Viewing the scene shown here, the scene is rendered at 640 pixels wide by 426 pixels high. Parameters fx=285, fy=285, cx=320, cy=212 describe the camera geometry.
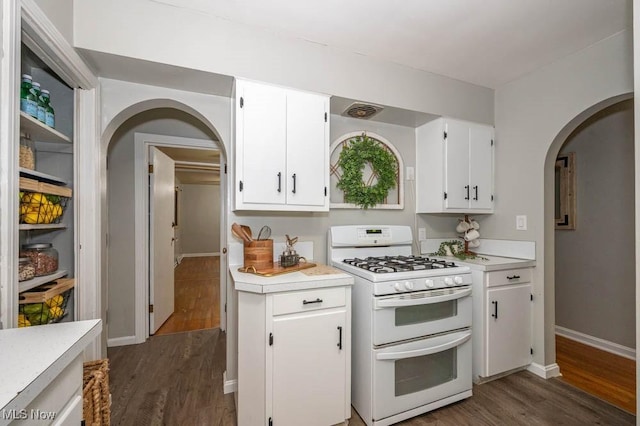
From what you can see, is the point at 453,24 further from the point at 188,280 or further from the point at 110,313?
the point at 188,280

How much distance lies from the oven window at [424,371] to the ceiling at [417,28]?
6.19ft

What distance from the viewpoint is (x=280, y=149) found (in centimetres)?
192

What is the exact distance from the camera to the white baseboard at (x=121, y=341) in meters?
2.79

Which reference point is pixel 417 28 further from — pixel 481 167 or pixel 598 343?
pixel 598 343

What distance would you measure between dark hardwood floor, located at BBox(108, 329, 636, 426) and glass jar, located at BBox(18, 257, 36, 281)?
1061 mm

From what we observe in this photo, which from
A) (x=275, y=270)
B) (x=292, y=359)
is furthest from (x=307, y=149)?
(x=292, y=359)

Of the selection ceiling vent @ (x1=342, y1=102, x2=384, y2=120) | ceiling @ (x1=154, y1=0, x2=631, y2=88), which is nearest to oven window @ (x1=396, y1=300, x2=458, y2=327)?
ceiling vent @ (x1=342, y1=102, x2=384, y2=120)

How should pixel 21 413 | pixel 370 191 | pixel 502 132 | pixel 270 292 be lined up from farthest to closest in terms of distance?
1. pixel 502 132
2. pixel 370 191
3. pixel 270 292
4. pixel 21 413

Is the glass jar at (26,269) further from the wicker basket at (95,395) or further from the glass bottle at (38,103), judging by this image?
the glass bottle at (38,103)

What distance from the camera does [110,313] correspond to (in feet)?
9.17

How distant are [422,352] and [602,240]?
2.47 metres

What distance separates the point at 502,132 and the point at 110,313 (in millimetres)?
4149

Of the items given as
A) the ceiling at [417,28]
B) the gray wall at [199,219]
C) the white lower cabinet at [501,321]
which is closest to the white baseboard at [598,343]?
the white lower cabinet at [501,321]

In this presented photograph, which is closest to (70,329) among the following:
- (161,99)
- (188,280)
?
(161,99)
